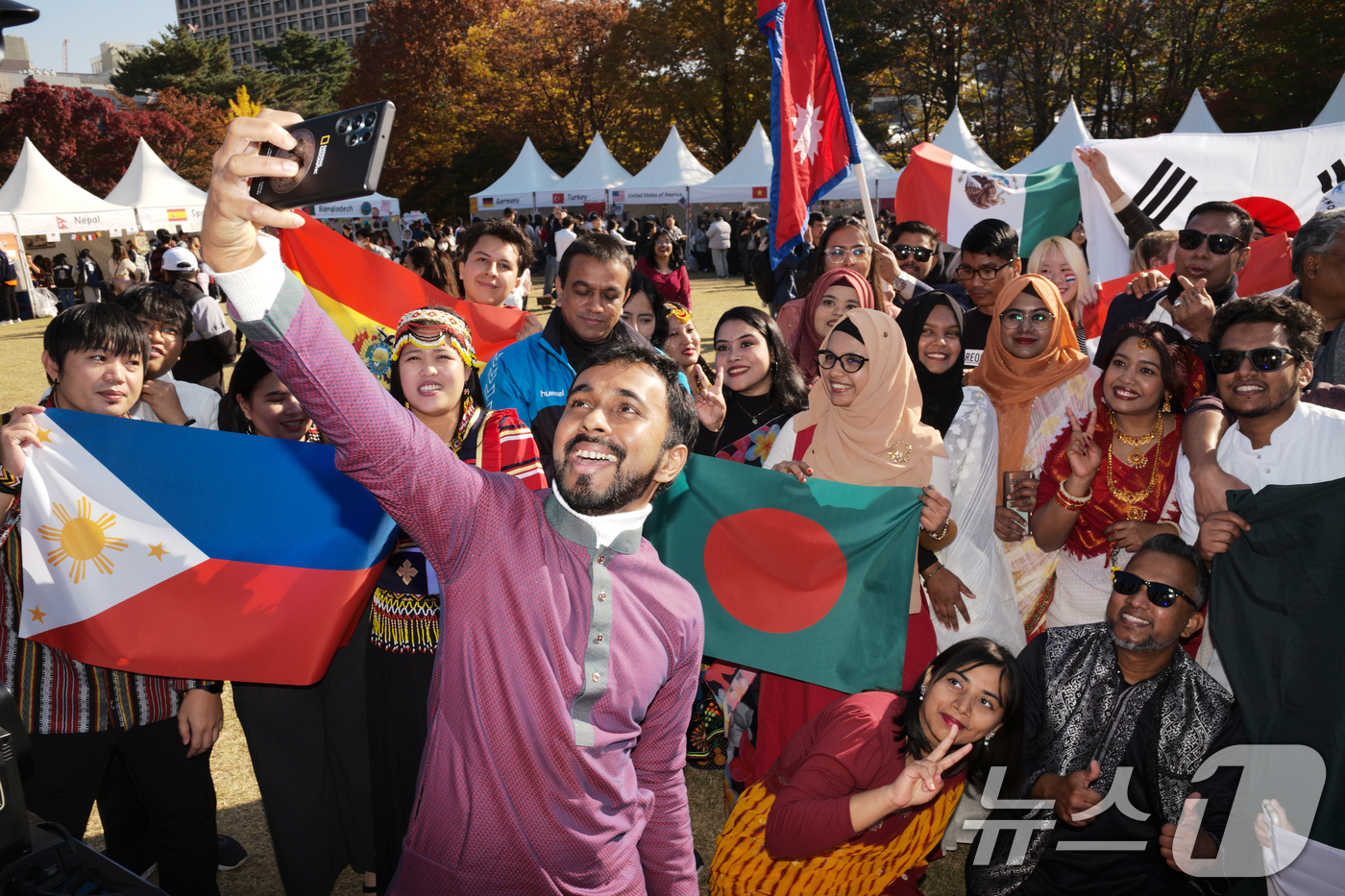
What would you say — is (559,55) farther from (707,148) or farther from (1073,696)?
(1073,696)

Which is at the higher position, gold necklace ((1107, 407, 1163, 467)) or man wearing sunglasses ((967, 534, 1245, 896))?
gold necklace ((1107, 407, 1163, 467))

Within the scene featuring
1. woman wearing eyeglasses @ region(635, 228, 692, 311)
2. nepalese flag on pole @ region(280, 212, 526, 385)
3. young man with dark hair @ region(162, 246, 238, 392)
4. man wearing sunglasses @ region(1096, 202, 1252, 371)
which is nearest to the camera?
man wearing sunglasses @ region(1096, 202, 1252, 371)

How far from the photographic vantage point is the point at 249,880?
332cm

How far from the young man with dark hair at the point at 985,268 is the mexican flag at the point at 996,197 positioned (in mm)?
A: 2447

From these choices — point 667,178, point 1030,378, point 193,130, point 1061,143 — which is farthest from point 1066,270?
point 193,130

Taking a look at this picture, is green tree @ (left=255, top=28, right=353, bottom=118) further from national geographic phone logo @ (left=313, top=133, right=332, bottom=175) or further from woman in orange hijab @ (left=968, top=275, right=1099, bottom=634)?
national geographic phone logo @ (left=313, top=133, right=332, bottom=175)

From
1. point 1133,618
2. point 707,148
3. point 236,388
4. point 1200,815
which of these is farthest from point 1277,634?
point 707,148

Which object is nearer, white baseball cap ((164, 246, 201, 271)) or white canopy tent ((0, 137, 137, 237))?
white baseball cap ((164, 246, 201, 271))

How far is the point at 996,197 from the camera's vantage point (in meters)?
7.16

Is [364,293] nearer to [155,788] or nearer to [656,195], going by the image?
[155,788]

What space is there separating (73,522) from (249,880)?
1513mm

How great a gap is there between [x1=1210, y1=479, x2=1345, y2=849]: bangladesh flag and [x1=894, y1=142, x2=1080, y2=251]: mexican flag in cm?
490

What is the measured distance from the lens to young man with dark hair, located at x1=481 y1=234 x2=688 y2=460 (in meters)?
3.46

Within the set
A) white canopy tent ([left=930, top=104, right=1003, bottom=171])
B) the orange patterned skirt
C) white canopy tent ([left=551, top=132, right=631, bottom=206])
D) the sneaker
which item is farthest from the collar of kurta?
white canopy tent ([left=551, top=132, right=631, bottom=206])
